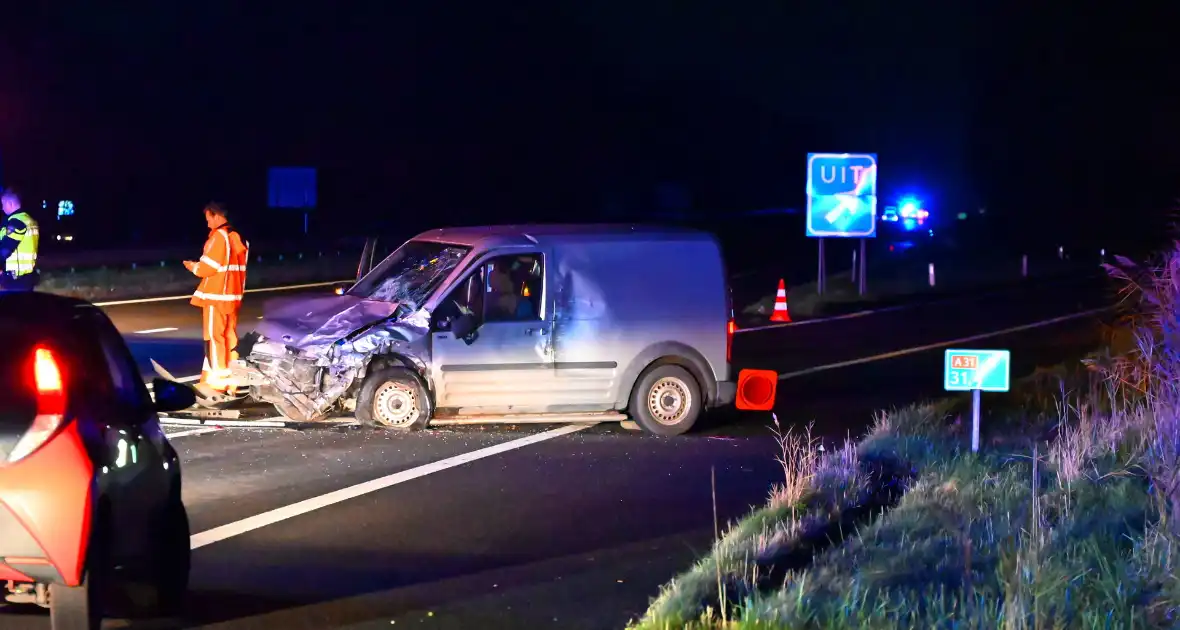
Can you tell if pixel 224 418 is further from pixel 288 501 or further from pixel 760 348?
pixel 760 348

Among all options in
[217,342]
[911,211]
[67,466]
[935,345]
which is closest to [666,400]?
[217,342]

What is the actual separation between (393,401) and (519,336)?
1.18 meters

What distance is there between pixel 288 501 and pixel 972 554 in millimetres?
4509

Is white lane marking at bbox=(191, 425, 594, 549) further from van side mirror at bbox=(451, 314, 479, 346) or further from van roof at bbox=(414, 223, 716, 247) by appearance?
van roof at bbox=(414, 223, 716, 247)

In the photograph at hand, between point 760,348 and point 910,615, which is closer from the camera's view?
point 910,615

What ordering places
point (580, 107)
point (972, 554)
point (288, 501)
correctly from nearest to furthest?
point (972, 554) < point (288, 501) < point (580, 107)

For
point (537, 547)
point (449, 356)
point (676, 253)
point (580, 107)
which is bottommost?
point (537, 547)

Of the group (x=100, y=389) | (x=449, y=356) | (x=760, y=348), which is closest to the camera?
(x=100, y=389)

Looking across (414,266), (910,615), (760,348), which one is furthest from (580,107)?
(910,615)

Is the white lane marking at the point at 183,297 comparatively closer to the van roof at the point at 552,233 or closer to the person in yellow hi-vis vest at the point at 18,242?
the person in yellow hi-vis vest at the point at 18,242

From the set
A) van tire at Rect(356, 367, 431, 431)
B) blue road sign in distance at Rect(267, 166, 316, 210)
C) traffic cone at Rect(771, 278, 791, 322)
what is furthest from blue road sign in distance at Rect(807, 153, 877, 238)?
blue road sign in distance at Rect(267, 166, 316, 210)

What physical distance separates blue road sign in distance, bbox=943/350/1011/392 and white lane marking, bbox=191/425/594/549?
12.0 ft

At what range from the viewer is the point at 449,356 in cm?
1271

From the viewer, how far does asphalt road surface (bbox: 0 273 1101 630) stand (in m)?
7.39
